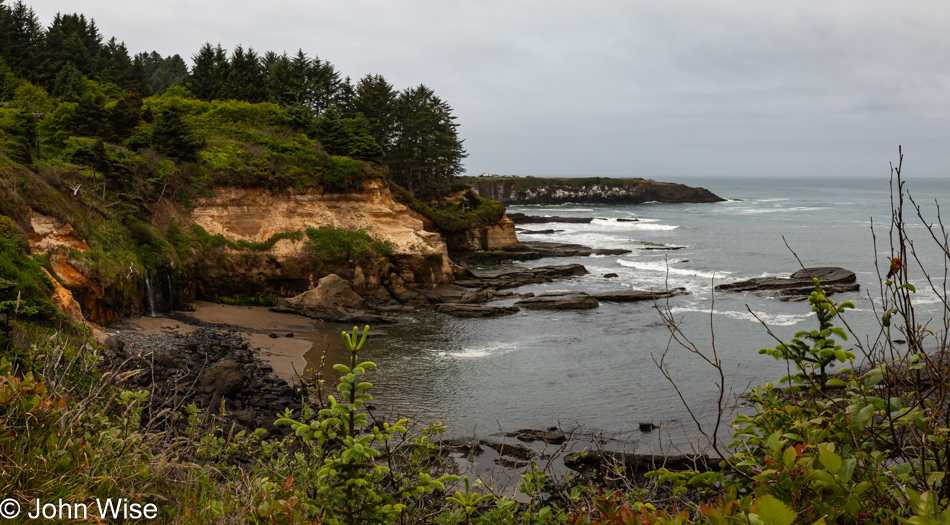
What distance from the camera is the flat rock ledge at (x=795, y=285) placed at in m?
35.6

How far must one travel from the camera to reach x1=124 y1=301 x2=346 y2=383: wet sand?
70.0 ft

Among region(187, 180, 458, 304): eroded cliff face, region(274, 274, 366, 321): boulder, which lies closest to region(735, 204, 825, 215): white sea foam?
region(187, 180, 458, 304): eroded cliff face

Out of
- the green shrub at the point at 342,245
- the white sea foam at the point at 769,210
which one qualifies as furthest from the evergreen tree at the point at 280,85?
the white sea foam at the point at 769,210

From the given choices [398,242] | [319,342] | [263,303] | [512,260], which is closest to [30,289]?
[319,342]

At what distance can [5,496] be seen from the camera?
11.0 feet

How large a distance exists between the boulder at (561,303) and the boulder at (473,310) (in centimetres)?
126

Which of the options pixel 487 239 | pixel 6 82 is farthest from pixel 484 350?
pixel 6 82

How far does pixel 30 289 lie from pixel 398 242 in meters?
20.1

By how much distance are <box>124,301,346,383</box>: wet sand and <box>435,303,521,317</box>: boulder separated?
6.47 metres

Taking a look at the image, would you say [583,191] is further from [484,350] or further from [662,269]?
[484,350]

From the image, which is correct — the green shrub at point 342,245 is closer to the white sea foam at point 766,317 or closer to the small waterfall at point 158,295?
the small waterfall at point 158,295

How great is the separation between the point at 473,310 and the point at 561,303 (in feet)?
16.3

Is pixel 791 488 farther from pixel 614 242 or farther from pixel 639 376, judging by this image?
pixel 614 242

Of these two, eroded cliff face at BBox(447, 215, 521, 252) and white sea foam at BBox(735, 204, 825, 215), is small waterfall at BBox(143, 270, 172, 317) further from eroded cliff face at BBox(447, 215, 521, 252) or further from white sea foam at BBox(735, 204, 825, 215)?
white sea foam at BBox(735, 204, 825, 215)
